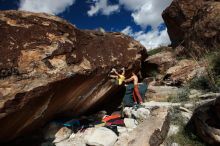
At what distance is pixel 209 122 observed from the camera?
520cm

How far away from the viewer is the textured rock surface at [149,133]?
5251mm

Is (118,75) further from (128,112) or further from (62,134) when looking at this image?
(62,134)

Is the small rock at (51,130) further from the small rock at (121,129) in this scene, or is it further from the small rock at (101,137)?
the small rock at (121,129)

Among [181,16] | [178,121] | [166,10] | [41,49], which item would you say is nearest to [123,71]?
[178,121]

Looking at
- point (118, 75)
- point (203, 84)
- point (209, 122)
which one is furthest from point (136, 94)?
point (209, 122)

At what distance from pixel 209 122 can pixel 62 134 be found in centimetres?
292

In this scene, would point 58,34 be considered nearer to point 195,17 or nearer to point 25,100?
point 25,100

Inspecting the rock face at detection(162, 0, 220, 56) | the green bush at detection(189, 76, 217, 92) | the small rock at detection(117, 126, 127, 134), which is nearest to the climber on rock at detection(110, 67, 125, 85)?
the small rock at detection(117, 126, 127, 134)

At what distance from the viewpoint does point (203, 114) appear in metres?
5.40

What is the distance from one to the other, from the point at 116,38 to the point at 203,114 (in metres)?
3.39

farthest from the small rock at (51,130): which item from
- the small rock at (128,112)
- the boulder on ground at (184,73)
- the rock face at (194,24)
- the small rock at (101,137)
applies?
the rock face at (194,24)

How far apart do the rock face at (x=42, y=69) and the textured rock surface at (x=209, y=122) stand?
236 cm

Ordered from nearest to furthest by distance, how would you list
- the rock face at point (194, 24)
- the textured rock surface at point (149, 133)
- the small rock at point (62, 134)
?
the textured rock surface at point (149, 133) < the small rock at point (62, 134) < the rock face at point (194, 24)

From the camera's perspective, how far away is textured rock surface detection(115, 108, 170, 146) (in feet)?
17.2
